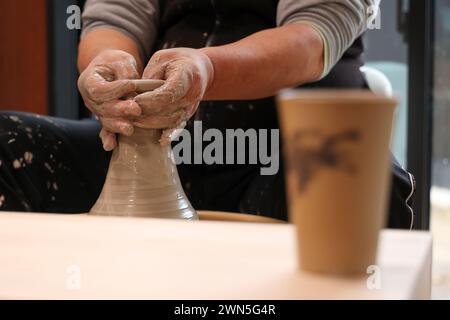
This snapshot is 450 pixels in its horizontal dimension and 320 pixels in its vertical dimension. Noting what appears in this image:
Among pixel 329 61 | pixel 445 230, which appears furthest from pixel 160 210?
pixel 445 230

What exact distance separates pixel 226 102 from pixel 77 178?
1.17 feet

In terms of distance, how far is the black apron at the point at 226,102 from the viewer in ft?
4.40

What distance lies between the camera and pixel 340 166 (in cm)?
45

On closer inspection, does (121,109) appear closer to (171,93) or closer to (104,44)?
(171,93)

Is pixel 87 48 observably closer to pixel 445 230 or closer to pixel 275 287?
pixel 275 287

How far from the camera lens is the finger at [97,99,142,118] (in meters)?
0.83

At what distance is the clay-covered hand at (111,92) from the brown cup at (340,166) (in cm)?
41

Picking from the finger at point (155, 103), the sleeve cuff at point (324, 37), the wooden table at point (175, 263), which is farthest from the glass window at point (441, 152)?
the wooden table at point (175, 263)

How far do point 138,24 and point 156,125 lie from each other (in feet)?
2.07

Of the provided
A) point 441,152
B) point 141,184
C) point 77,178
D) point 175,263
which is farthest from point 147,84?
point 441,152

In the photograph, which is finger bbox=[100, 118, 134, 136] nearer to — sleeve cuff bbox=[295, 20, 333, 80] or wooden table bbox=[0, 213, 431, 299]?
wooden table bbox=[0, 213, 431, 299]

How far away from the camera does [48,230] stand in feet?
2.20
